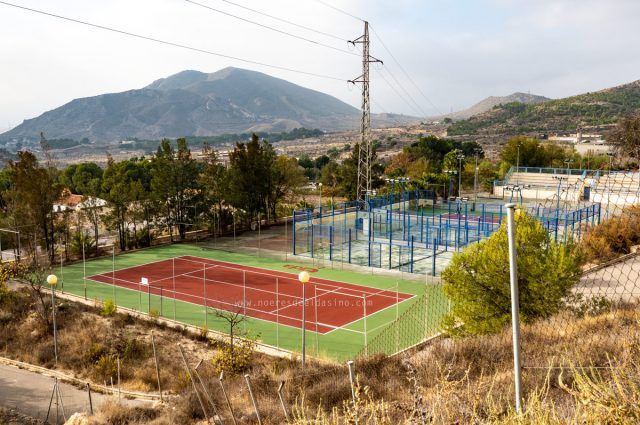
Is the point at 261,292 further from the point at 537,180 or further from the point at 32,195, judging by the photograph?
the point at 537,180

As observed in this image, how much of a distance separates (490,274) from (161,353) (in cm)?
1016

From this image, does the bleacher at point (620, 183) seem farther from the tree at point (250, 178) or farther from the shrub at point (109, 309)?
the tree at point (250, 178)

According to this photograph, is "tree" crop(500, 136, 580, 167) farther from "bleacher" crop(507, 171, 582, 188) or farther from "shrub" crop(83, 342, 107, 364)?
"shrub" crop(83, 342, 107, 364)

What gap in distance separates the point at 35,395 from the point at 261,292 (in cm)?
1127

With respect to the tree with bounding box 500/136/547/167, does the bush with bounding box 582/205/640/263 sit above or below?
below

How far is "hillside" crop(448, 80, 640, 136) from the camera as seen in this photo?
119625mm

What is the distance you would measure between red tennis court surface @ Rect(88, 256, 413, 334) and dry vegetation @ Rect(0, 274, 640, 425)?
3.77 metres

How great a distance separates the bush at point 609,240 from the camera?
24.6 meters

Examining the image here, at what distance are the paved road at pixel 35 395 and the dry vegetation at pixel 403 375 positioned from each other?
872 millimetres

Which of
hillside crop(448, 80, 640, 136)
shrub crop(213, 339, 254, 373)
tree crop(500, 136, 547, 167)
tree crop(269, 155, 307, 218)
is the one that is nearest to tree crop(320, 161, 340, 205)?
tree crop(269, 155, 307, 218)

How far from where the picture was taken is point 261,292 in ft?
79.9

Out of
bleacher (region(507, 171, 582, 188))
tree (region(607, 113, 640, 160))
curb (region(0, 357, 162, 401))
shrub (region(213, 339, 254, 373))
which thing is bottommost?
curb (region(0, 357, 162, 401))

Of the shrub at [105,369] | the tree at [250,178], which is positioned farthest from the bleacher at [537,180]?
the shrub at [105,369]

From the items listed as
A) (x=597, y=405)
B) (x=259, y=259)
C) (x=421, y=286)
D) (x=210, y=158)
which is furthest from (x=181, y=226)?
(x=597, y=405)
